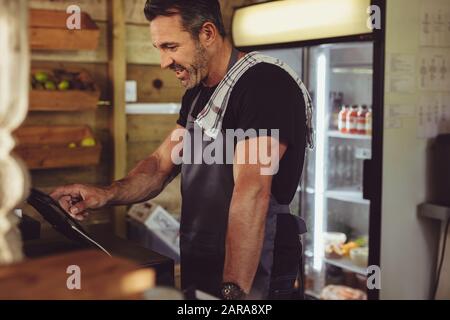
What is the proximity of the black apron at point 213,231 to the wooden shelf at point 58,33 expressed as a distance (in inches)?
55.3

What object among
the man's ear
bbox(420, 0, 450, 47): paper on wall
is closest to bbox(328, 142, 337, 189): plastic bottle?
bbox(420, 0, 450, 47): paper on wall

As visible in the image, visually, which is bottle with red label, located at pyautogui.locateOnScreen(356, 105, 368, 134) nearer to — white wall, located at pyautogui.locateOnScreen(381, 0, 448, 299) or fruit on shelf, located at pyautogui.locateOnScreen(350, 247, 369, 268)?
white wall, located at pyautogui.locateOnScreen(381, 0, 448, 299)

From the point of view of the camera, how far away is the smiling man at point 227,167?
202cm

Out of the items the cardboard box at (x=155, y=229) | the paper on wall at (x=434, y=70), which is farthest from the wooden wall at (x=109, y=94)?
the paper on wall at (x=434, y=70)

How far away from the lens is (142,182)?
8.09 feet

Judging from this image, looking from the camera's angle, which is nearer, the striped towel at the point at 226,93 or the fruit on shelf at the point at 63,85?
the striped towel at the point at 226,93

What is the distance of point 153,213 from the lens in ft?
12.3

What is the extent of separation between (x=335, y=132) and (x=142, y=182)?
71.4 inches

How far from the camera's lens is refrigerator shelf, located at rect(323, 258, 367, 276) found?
3900 mm

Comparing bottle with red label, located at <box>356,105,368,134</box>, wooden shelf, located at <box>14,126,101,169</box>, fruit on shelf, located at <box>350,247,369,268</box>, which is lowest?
fruit on shelf, located at <box>350,247,369,268</box>

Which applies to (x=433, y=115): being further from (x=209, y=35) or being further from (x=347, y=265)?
(x=209, y=35)

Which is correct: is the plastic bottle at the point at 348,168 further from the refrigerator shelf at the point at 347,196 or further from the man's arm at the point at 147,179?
the man's arm at the point at 147,179

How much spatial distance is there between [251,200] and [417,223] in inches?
76.0
